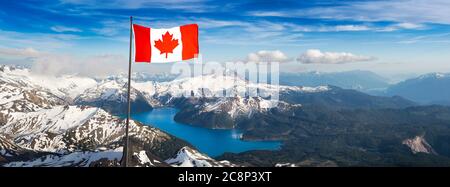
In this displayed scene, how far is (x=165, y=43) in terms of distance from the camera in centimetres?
3219

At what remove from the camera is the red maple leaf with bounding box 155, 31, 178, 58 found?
32.1 m

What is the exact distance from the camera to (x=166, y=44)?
3225 cm

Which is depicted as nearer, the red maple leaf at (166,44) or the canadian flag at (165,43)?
the canadian flag at (165,43)

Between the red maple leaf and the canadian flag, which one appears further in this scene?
the red maple leaf

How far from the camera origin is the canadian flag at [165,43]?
3152 cm

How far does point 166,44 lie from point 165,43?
4.5 inches

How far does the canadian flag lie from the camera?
31.5 meters
